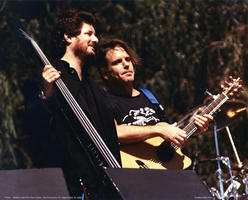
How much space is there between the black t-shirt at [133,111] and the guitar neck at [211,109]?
19 cm

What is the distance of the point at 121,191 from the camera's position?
1.96 metres

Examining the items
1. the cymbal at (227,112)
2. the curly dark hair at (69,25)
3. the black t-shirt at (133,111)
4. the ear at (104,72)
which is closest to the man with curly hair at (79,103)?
the curly dark hair at (69,25)

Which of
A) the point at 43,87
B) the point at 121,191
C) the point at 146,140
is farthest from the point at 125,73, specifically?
the point at 121,191

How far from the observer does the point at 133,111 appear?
12.0 feet

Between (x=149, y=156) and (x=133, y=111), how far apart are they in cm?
36

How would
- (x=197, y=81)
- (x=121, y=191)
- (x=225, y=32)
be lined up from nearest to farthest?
(x=121, y=191)
(x=197, y=81)
(x=225, y=32)

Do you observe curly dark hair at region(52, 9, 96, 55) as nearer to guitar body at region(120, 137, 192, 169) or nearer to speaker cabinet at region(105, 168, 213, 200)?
guitar body at region(120, 137, 192, 169)

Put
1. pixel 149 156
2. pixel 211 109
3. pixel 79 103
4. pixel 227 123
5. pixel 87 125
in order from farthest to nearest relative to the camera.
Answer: pixel 227 123 < pixel 211 109 < pixel 149 156 < pixel 79 103 < pixel 87 125

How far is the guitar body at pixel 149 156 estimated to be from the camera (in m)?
3.56

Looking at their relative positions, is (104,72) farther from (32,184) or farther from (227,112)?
(32,184)

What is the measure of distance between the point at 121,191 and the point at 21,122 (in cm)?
486

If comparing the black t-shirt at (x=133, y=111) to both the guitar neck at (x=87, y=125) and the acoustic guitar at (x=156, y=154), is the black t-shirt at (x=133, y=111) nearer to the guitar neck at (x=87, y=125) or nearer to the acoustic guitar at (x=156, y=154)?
the acoustic guitar at (x=156, y=154)

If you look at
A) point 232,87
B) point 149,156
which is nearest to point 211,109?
point 232,87

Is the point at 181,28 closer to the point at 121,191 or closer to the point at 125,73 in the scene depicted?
the point at 125,73
